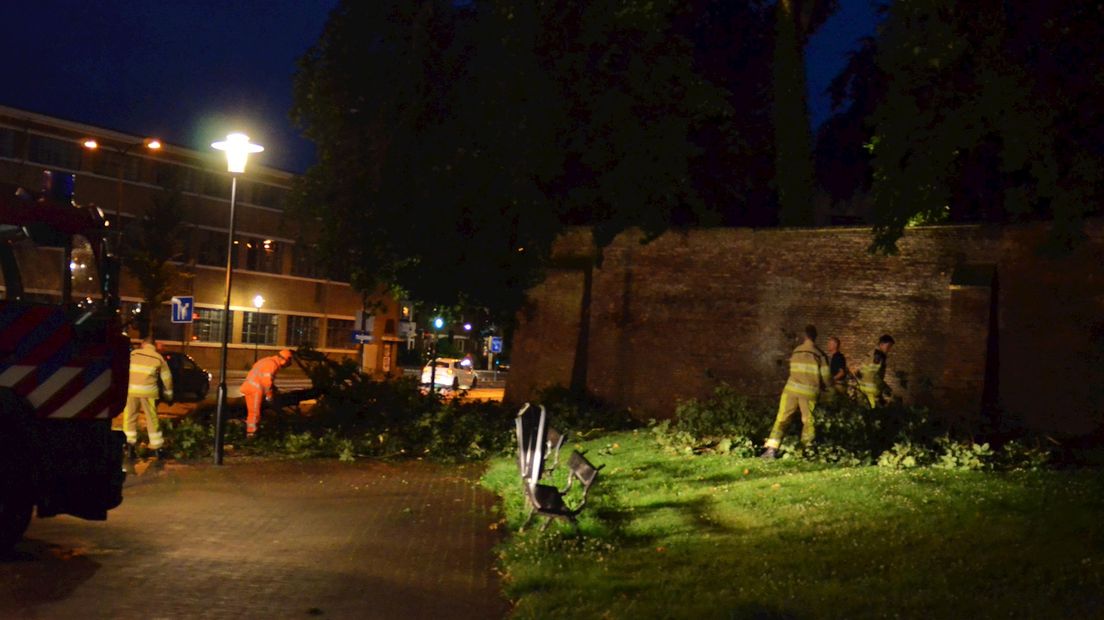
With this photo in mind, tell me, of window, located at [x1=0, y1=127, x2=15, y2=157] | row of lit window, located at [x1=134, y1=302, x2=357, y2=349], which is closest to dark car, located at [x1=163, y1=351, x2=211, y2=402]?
row of lit window, located at [x1=134, y1=302, x2=357, y2=349]

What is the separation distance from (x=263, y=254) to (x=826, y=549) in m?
54.7

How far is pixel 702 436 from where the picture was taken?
56.2 feet

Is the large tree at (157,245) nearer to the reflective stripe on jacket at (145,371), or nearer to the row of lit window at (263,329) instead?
the row of lit window at (263,329)

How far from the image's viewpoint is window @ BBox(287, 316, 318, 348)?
62250 mm

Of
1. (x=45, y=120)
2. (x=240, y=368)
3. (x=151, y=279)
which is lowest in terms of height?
(x=240, y=368)

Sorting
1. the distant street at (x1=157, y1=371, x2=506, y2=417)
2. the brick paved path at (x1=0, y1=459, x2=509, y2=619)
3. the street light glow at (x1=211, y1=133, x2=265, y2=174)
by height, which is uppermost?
the street light glow at (x1=211, y1=133, x2=265, y2=174)

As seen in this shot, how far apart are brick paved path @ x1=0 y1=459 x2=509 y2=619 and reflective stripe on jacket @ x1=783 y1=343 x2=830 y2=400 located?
14.0ft

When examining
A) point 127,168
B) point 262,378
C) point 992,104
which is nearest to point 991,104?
point 992,104

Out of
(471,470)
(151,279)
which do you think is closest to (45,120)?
(151,279)

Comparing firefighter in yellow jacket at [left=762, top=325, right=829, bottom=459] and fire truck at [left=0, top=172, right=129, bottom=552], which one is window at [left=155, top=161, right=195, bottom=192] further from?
fire truck at [left=0, top=172, right=129, bottom=552]

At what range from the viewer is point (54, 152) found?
4916 centimetres

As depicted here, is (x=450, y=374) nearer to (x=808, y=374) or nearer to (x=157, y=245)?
(x=157, y=245)

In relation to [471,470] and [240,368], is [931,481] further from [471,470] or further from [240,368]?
[240,368]

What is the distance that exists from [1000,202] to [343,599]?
1888 cm
